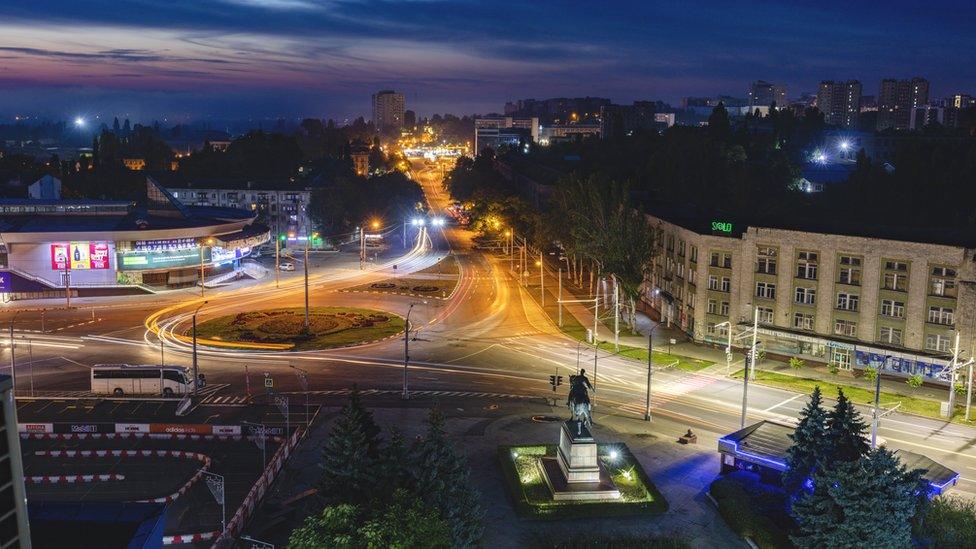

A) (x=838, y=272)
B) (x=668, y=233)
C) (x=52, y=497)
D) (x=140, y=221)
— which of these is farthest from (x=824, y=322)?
(x=140, y=221)

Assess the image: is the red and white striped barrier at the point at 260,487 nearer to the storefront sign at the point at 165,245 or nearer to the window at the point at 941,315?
the window at the point at 941,315

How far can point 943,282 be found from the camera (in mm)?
68875

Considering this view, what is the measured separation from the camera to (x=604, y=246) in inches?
3460

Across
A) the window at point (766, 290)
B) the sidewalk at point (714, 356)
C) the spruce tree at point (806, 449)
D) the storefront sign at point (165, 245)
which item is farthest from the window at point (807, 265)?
the storefront sign at point (165, 245)

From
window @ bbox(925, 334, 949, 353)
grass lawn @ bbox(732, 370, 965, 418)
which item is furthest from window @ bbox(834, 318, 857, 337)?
grass lawn @ bbox(732, 370, 965, 418)

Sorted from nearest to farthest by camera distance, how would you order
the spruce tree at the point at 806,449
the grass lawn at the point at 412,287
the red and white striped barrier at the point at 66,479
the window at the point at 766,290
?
1. the spruce tree at the point at 806,449
2. the red and white striped barrier at the point at 66,479
3. the window at the point at 766,290
4. the grass lawn at the point at 412,287

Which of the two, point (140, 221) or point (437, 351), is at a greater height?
point (140, 221)

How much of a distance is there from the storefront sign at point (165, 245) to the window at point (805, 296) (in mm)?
78731

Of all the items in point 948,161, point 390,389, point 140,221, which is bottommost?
point 390,389

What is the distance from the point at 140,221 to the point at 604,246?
212ft

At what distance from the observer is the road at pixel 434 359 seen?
60.4 meters

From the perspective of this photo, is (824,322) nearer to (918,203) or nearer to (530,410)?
(530,410)

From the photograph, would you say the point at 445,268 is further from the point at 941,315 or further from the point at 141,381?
the point at 941,315

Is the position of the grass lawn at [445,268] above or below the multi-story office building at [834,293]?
below
